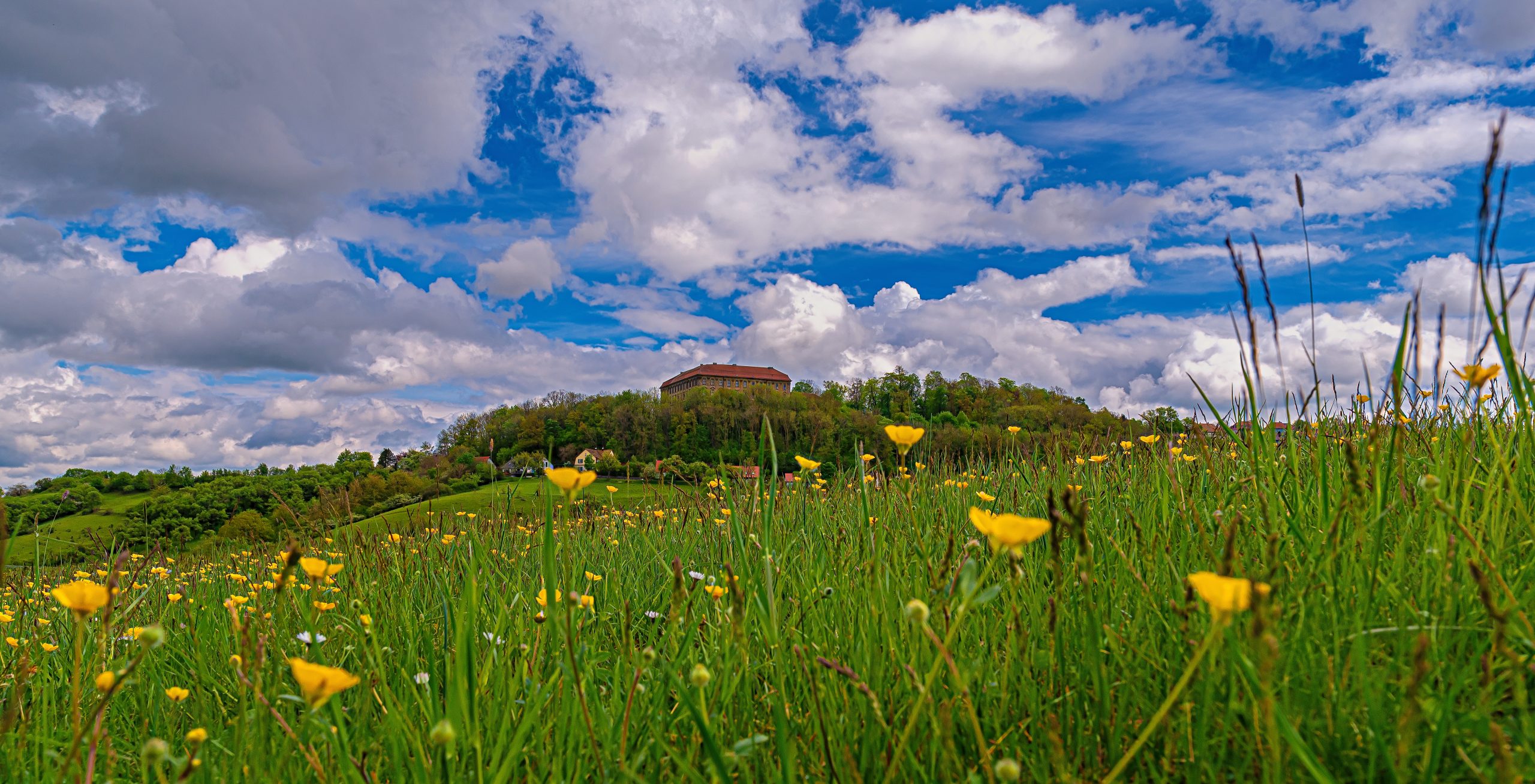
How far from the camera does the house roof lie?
431 feet

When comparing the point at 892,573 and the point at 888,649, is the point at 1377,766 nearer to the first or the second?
the point at 888,649

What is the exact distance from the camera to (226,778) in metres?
1.71

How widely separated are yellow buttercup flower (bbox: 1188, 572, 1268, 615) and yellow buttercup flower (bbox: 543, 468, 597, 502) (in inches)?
35.0

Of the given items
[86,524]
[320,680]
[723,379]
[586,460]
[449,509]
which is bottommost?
[86,524]

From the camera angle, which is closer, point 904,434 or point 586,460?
point 904,434

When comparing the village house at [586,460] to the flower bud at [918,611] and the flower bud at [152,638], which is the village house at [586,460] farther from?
the flower bud at [152,638]

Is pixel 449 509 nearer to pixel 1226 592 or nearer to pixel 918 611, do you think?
pixel 918 611

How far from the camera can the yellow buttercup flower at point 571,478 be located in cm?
124

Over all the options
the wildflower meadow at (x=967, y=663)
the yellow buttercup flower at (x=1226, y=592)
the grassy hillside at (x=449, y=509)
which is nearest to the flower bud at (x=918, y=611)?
the wildflower meadow at (x=967, y=663)

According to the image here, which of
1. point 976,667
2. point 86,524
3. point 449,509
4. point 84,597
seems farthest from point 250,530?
point 86,524

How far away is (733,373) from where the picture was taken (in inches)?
5251

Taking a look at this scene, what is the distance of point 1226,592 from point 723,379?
427 feet

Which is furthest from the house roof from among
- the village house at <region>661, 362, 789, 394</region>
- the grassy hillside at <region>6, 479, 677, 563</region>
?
the grassy hillside at <region>6, 479, 677, 563</region>

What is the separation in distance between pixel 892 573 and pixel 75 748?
6.86 feet
